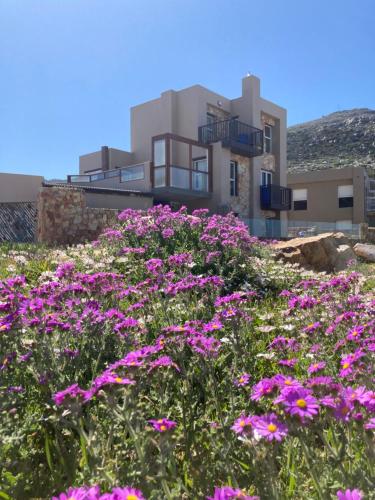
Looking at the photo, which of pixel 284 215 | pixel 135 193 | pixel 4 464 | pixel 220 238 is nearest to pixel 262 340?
pixel 4 464

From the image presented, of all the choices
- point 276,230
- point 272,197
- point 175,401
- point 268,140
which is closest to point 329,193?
point 268,140

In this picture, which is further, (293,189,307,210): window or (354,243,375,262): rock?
(293,189,307,210): window

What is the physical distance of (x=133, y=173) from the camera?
757 inches

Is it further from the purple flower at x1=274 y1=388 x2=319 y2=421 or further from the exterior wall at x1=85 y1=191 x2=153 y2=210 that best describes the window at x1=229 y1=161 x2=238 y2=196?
the purple flower at x1=274 y1=388 x2=319 y2=421

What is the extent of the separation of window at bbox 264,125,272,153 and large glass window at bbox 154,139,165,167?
8288mm

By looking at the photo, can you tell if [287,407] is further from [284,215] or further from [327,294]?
[284,215]

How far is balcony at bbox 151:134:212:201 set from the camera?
17.9m

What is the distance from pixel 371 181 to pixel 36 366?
127ft

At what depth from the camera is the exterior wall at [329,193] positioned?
3441cm

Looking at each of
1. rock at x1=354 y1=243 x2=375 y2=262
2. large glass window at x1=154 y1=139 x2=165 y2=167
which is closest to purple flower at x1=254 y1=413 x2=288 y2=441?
rock at x1=354 y1=243 x2=375 y2=262

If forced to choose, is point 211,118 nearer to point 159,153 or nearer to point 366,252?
point 159,153

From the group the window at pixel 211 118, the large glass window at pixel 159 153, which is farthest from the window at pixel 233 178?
the large glass window at pixel 159 153

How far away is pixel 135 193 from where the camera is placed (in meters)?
17.1

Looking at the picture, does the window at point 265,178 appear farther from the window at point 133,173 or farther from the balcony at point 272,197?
the window at point 133,173
